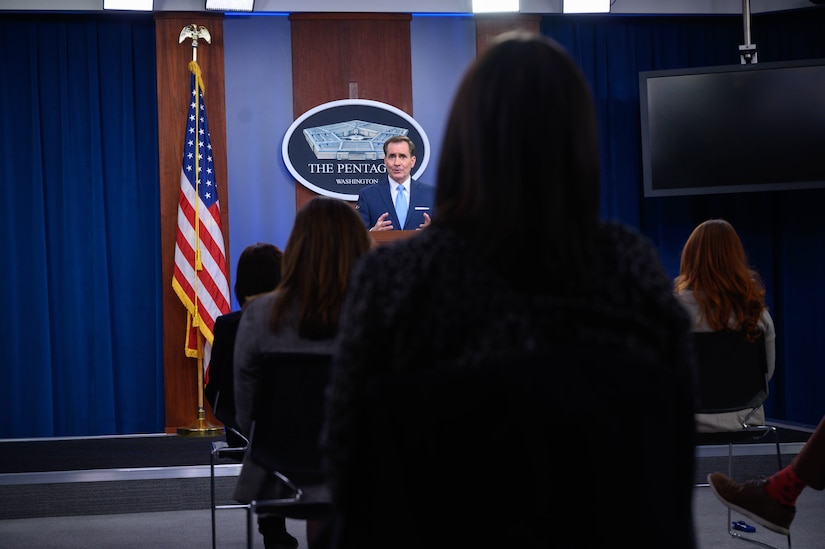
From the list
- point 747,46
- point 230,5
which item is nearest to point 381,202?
point 230,5

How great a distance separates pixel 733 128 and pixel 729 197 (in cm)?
82

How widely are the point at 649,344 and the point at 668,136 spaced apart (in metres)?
5.79

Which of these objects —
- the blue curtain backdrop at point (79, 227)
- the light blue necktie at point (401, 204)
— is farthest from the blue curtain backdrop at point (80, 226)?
the light blue necktie at point (401, 204)

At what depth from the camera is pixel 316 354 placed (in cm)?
246

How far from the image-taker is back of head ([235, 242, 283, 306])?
3502 millimetres

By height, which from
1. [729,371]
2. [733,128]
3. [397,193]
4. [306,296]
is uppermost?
[733,128]

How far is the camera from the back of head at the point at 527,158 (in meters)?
1.04

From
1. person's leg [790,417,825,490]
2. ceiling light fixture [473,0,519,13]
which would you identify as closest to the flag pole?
ceiling light fixture [473,0,519,13]

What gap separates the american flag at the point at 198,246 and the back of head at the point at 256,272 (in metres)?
2.72

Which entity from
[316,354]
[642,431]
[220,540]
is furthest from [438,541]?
[220,540]

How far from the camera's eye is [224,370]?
344cm

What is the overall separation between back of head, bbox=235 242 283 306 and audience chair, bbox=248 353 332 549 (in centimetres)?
101

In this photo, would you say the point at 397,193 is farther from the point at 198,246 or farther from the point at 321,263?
the point at 321,263

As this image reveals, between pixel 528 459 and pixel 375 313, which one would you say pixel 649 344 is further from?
pixel 375 313
